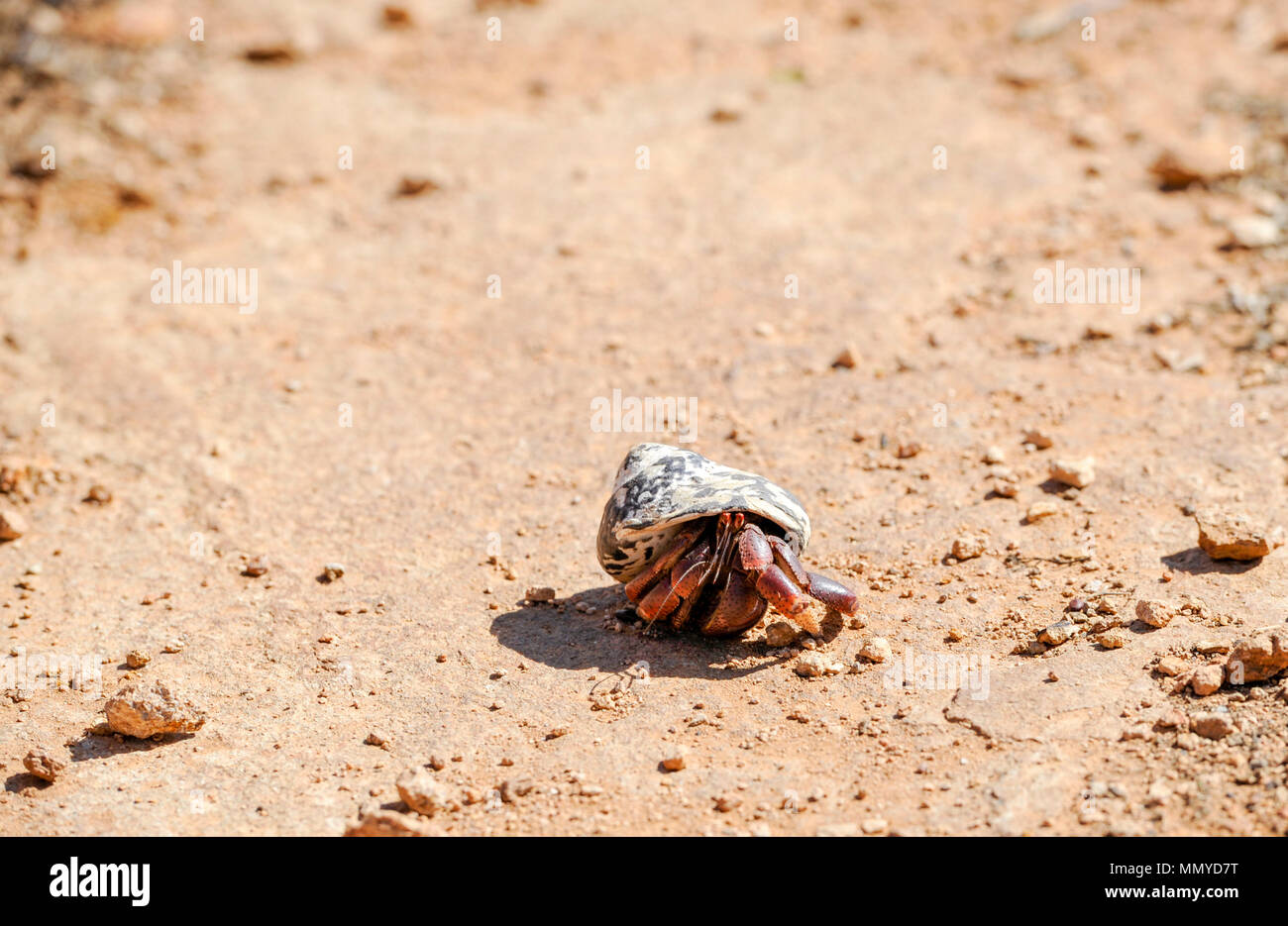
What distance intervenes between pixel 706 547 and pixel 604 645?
0.76m

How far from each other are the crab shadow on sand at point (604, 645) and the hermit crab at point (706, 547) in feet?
0.37

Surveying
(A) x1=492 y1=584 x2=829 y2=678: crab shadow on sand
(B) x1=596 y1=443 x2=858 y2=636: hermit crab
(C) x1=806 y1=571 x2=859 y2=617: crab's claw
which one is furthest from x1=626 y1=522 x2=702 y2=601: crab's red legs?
(C) x1=806 y1=571 x2=859 y2=617: crab's claw

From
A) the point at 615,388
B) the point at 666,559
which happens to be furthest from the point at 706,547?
the point at 615,388

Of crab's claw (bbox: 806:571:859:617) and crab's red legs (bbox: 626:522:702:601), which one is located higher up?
crab's red legs (bbox: 626:522:702:601)

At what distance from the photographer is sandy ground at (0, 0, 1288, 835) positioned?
5.18m

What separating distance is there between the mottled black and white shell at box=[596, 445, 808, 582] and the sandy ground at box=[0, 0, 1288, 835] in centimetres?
53

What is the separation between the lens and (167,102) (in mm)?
12172

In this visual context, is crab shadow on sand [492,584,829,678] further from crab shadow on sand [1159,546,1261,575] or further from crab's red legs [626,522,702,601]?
crab shadow on sand [1159,546,1261,575]

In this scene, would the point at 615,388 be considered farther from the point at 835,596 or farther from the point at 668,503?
the point at 835,596

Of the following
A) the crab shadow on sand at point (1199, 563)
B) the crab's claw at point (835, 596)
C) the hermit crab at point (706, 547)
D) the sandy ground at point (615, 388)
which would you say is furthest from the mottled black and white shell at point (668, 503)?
the crab shadow on sand at point (1199, 563)

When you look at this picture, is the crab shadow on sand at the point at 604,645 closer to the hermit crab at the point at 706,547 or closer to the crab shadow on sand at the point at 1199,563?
the hermit crab at the point at 706,547

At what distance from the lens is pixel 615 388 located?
28.5 feet

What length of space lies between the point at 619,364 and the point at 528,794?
4.49 metres

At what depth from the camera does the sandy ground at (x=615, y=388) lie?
5184 millimetres
